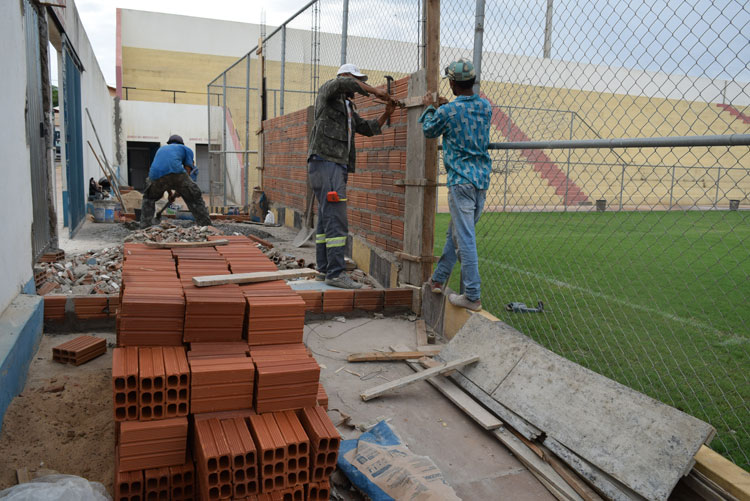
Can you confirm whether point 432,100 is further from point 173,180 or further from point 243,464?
point 173,180

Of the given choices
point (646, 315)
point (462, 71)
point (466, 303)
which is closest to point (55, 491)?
point (466, 303)

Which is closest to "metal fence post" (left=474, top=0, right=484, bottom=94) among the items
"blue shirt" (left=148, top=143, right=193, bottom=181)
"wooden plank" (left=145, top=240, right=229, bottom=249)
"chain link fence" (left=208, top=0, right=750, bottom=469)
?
"chain link fence" (left=208, top=0, right=750, bottom=469)

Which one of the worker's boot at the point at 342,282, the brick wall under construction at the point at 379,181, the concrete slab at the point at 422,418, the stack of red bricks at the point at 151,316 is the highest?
the brick wall under construction at the point at 379,181

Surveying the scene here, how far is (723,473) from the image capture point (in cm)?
254

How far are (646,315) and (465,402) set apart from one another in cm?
326

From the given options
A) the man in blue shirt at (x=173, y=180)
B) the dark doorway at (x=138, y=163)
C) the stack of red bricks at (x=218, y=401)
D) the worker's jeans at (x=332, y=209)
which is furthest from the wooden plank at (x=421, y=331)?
the dark doorway at (x=138, y=163)

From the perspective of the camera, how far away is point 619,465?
274 cm

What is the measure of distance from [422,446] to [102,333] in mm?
3244

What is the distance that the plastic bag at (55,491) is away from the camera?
207 centimetres

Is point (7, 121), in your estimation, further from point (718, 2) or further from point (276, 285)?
point (718, 2)

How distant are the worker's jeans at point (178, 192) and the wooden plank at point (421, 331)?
6299 mm

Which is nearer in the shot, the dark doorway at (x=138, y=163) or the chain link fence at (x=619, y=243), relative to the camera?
the chain link fence at (x=619, y=243)

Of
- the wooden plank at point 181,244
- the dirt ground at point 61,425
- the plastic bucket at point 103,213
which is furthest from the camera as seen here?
the plastic bucket at point 103,213

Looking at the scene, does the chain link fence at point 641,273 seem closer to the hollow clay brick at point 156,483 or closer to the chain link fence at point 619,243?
the chain link fence at point 619,243
